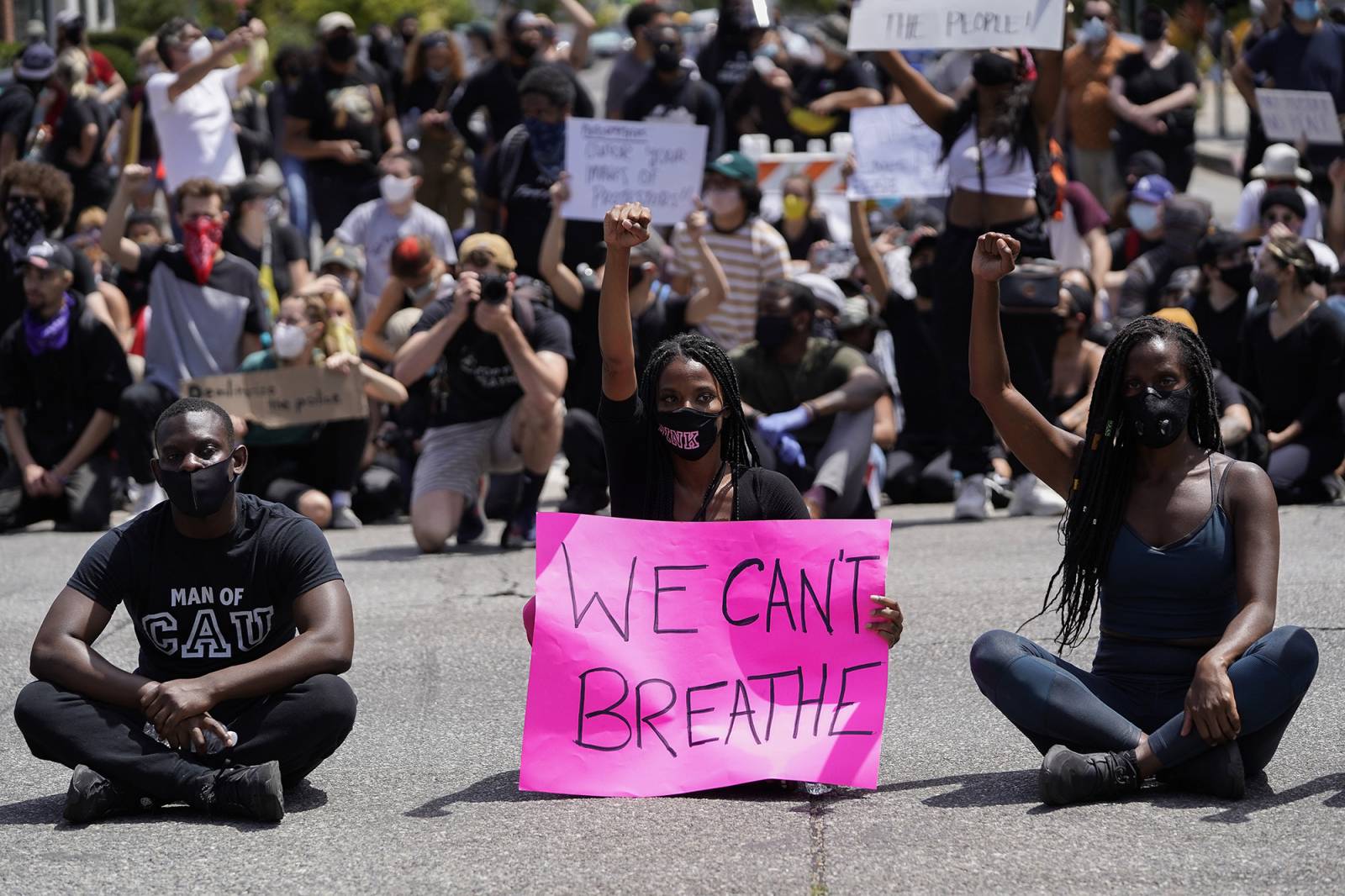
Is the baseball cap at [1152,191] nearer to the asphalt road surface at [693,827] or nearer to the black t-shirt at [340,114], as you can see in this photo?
the black t-shirt at [340,114]

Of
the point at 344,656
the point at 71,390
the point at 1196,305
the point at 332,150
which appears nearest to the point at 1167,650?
the point at 344,656

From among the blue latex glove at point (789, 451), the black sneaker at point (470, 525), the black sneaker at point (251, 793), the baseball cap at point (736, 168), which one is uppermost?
the black sneaker at point (251, 793)

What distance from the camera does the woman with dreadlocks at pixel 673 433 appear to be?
17.1 feet

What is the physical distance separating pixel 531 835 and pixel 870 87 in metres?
11.0

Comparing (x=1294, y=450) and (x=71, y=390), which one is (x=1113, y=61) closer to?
(x=1294, y=450)

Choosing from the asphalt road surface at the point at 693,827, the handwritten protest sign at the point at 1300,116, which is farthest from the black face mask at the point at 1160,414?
the handwritten protest sign at the point at 1300,116

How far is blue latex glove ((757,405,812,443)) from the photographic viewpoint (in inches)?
366

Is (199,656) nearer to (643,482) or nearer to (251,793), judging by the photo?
(251,793)

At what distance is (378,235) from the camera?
12.5 meters

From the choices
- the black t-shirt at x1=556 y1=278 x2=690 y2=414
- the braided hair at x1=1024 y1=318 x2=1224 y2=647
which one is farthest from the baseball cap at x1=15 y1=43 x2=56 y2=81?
the braided hair at x1=1024 y1=318 x2=1224 y2=647

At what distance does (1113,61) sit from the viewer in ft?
48.6

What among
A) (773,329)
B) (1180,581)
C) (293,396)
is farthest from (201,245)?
(1180,581)

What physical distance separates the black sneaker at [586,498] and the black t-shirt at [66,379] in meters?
2.76

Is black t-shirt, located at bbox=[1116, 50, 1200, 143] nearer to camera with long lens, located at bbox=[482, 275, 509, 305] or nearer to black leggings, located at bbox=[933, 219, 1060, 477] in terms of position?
black leggings, located at bbox=[933, 219, 1060, 477]
